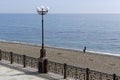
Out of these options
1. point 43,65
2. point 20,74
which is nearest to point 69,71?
point 43,65

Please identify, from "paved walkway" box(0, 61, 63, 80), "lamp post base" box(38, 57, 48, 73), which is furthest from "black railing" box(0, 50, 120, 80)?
"paved walkway" box(0, 61, 63, 80)

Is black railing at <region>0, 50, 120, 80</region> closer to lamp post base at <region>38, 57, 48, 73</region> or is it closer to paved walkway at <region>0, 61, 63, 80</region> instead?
lamp post base at <region>38, 57, 48, 73</region>

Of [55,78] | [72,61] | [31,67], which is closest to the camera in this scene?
[55,78]

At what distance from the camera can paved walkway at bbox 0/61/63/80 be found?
16141 millimetres

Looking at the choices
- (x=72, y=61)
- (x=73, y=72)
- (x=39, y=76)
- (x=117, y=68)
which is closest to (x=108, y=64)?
(x=117, y=68)

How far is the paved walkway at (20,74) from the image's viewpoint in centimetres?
1614

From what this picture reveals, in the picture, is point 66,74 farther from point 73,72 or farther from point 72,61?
point 72,61

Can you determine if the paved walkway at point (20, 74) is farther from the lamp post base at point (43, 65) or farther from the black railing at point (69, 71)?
the black railing at point (69, 71)

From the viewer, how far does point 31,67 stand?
745 inches

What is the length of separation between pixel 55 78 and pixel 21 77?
1.78m

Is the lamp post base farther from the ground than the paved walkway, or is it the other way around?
the lamp post base

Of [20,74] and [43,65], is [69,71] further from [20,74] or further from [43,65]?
[20,74]

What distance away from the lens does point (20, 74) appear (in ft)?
55.8

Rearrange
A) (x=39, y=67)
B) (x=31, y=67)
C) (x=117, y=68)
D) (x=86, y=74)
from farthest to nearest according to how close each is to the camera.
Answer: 1. (x=117, y=68)
2. (x=31, y=67)
3. (x=39, y=67)
4. (x=86, y=74)
